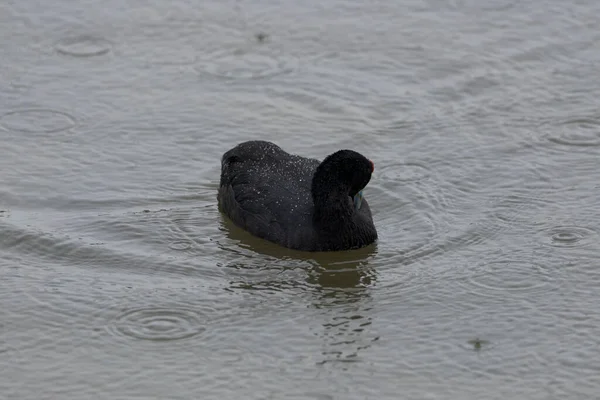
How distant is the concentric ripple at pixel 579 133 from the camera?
40.4 ft

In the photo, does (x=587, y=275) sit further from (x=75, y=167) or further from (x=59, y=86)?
(x=59, y=86)

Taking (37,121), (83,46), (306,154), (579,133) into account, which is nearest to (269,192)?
(306,154)

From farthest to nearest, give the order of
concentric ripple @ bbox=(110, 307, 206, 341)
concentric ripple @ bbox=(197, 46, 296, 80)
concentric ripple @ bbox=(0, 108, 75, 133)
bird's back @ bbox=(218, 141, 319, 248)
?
concentric ripple @ bbox=(197, 46, 296, 80) → concentric ripple @ bbox=(0, 108, 75, 133) → bird's back @ bbox=(218, 141, 319, 248) → concentric ripple @ bbox=(110, 307, 206, 341)

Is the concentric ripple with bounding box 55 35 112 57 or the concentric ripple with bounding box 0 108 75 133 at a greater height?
the concentric ripple with bounding box 55 35 112 57

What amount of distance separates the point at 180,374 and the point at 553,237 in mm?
3830

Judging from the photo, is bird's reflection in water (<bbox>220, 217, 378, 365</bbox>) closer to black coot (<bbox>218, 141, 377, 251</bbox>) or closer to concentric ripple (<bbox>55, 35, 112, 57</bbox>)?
black coot (<bbox>218, 141, 377, 251</bbox>)

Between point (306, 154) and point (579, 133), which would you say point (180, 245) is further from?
point (579, 133)

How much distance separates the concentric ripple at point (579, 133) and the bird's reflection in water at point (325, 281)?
310 centimetres

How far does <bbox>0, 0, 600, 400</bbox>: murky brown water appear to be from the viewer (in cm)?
820

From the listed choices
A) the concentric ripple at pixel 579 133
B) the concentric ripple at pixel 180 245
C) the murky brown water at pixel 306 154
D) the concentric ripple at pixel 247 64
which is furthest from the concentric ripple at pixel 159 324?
the concentric ripple at pixel 247 64

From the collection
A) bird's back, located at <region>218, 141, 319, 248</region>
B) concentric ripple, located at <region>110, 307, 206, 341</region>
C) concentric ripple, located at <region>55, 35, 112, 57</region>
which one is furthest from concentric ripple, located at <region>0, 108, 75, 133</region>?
concentric ripple, located at <region>110, 307, 206, 341</region>

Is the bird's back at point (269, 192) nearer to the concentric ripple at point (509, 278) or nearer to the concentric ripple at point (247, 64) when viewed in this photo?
the concentric ripple at point (509, 278)

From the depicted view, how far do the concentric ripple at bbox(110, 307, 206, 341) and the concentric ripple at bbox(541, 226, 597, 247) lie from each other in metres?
3.25

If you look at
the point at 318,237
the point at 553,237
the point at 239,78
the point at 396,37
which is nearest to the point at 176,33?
the point at 239,78
